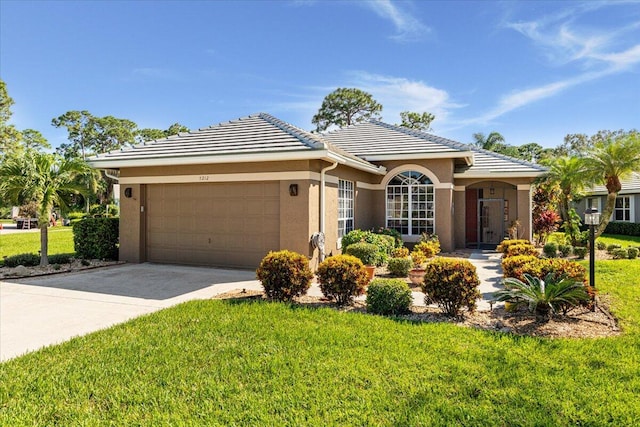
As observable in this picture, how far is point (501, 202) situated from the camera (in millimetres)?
19406

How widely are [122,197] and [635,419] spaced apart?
1370 centimetres

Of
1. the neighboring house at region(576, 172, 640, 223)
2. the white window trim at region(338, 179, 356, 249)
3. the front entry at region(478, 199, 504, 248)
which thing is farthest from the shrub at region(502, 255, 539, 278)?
the neighboring house at region(576, 172, 640, 223)

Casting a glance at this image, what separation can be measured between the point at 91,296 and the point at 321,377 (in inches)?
249

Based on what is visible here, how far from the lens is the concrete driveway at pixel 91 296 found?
5984 millimetres

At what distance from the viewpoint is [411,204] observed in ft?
52.2

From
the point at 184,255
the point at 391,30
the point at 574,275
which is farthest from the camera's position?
the point at 391,30

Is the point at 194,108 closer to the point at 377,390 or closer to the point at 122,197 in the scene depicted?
the point at 122,197

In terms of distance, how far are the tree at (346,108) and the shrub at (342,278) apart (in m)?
36.4

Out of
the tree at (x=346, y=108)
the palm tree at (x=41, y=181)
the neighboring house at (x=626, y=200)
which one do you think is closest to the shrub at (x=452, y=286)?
the palm tree at (x=41, y=181)

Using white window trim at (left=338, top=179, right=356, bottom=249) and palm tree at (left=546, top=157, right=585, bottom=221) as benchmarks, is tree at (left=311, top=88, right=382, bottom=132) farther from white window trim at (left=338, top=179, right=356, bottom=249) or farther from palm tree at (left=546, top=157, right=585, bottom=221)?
white window trim at (left=338, top=179, right=356, bottom=249)

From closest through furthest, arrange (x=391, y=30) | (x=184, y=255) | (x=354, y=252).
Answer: (x=354, y=252)
(x=184, y=255)
(x=391, y=30)

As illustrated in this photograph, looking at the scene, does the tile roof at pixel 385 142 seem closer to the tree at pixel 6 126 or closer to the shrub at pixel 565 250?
the shrub at pixel 565 250

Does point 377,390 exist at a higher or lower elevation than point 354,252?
lower

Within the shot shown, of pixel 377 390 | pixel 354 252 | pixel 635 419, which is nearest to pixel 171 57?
pixel 354 252
